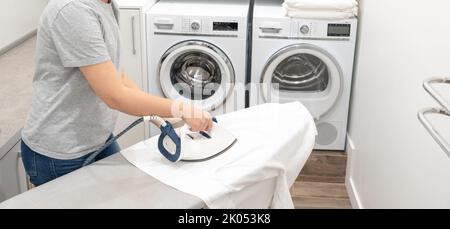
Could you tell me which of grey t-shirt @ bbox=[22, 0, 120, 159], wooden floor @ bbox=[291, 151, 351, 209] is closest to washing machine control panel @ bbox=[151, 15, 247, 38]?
wooden floor @ bbox=[291, 151, 351, 209]

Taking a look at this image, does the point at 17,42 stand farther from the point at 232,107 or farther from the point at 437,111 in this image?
the point at 437,111

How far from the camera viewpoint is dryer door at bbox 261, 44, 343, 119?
305 centimetres

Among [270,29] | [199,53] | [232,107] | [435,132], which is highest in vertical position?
[435,132]

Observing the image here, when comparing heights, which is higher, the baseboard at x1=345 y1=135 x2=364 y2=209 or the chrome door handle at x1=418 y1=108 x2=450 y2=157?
the chrome door handle at x1=418 y1=108 x2=450 y2=157

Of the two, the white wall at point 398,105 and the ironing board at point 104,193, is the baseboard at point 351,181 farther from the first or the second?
the ironing board at point 104,193

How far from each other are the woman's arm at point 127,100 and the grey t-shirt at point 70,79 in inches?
1.2

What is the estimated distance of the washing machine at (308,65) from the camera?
3018 mm

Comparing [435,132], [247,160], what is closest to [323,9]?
[247,160]

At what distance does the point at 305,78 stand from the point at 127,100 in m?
1.89

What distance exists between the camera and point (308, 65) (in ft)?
10.5

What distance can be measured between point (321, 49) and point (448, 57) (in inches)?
56.5

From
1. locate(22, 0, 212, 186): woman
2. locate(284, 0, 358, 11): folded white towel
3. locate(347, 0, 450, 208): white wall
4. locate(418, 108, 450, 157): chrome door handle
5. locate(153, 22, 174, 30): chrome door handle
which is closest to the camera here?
locate(418, 108, 450, 157): chrome door handle

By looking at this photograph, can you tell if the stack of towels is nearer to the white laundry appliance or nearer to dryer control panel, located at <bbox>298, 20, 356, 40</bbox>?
dryer control panel, located at <bbox>298, 20, 356, 40</bbox>

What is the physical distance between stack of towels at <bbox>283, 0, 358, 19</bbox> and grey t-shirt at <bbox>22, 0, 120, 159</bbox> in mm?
1536
